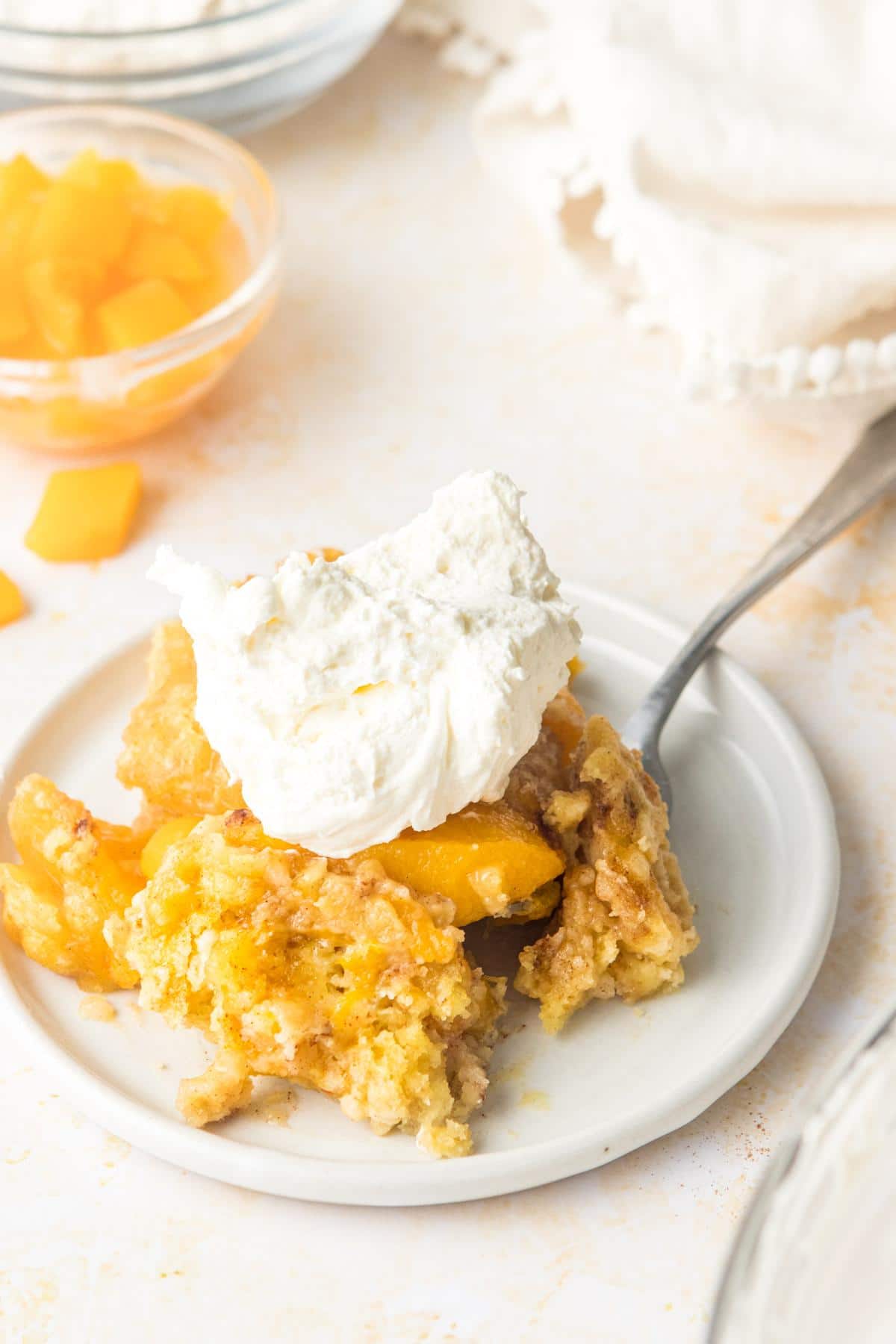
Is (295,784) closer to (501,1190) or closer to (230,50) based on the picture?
(501,1190)

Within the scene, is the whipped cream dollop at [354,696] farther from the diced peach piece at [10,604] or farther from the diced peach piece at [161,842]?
the diced peach piece at [10,604]

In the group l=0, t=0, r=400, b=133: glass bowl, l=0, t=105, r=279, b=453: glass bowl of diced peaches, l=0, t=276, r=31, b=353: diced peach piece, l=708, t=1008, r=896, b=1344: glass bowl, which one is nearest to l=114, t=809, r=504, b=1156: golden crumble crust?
l=708, t=1008, r=896, b=1344: glass bowl

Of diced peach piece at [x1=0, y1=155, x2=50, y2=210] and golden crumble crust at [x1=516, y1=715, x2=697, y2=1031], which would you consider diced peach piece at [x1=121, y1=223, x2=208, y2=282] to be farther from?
golden crumble crust at [x1=516, y1=715, x2=697, y2=1031]

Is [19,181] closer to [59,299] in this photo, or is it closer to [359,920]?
[59,299]

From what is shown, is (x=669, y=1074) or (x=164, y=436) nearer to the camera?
(x=669, y=1074)

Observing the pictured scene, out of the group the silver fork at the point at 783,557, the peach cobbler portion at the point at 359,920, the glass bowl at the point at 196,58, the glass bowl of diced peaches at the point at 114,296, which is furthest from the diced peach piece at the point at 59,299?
the silver fork at the point at 783,557

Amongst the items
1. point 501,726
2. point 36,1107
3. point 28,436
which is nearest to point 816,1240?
Answer: point 501,726
